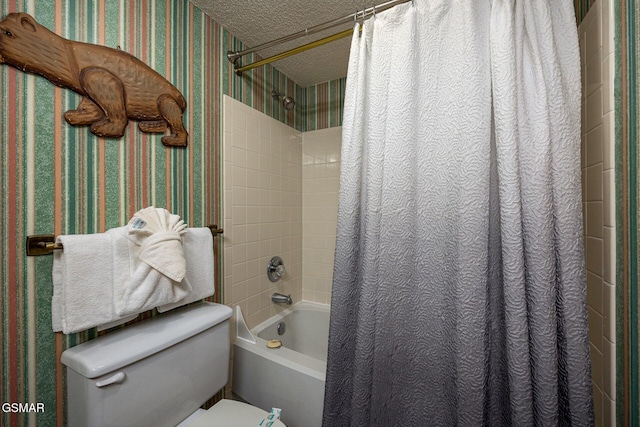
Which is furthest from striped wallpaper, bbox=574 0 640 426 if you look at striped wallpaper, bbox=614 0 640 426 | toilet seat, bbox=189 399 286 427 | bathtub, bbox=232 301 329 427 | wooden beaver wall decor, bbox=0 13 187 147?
wooden beaver wall decor, bbox=0 13 187 147

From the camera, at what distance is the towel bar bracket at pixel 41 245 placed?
0.77 metres

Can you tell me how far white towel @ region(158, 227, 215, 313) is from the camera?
42.6 inches

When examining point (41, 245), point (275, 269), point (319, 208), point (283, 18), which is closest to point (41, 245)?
point (41, 245)

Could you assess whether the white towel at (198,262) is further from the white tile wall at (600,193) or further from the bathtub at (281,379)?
the white tile wall at (600,193)

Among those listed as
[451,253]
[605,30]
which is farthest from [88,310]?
[605,30]

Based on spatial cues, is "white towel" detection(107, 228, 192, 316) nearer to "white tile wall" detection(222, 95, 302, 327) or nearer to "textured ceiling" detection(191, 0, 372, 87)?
"white tile wall" detection(222, 95, 302, 327)

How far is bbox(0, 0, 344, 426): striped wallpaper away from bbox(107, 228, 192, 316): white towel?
151 millimetres

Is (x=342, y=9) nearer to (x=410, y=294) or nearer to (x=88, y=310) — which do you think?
(x=410, y=294)

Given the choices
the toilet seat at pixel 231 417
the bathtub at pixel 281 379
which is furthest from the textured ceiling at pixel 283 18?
the toilet seat at pixel 231 417

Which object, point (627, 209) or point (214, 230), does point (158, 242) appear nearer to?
point (214, 230)

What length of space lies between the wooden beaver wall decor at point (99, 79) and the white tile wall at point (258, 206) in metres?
0.35

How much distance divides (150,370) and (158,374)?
0.04m

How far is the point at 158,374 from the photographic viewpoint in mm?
892

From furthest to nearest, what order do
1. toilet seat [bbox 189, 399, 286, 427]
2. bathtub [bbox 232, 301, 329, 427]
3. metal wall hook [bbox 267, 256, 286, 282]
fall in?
metal wall hook [bbox 267, 256, 286, 282], bathtub [bbox 232, 301, 329, 427], toilet seat [bbox 189, 399, 286, 427]
